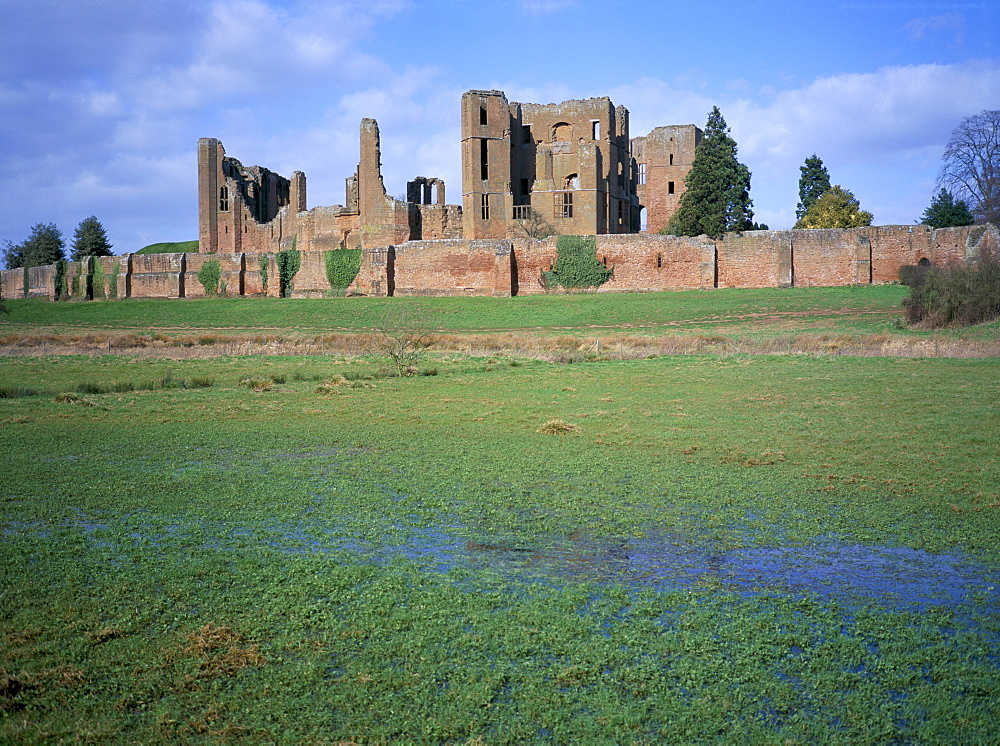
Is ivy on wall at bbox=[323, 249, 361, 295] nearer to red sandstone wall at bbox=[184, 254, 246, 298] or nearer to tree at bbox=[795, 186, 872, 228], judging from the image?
red sandstone wall at bbox=[184, 254, 246, 298]

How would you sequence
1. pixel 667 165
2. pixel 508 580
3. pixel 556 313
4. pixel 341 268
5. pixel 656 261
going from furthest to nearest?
pixel 667 165, pixel 341 268, pixel 656 261, pixel 556 313, pixel 508 580

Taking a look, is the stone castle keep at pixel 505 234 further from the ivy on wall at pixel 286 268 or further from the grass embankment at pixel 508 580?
the grass embankment at pixel 508 580

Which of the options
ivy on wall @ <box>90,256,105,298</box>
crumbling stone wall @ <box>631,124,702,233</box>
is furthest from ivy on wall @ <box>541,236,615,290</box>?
ivy on wall @ <box>90,256,105,298</box>

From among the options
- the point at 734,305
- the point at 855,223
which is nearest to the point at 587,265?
the point at 734,305

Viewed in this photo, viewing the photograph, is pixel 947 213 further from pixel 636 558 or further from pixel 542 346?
pixel 636 558

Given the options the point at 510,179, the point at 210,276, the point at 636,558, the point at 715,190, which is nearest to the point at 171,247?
the point at 210,276

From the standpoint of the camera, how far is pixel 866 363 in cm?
2039

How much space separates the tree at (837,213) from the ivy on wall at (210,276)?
126ft

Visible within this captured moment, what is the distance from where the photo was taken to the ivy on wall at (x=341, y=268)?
51.1 meters

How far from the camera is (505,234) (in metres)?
55.2

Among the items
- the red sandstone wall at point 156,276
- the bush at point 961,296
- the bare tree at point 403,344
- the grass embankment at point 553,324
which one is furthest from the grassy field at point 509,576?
the red sandstone wall at point 156,276

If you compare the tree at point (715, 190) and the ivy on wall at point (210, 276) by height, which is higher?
the tree at point (715, 190)

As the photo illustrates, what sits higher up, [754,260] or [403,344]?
[754,260]

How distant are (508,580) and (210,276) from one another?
2129 inches
